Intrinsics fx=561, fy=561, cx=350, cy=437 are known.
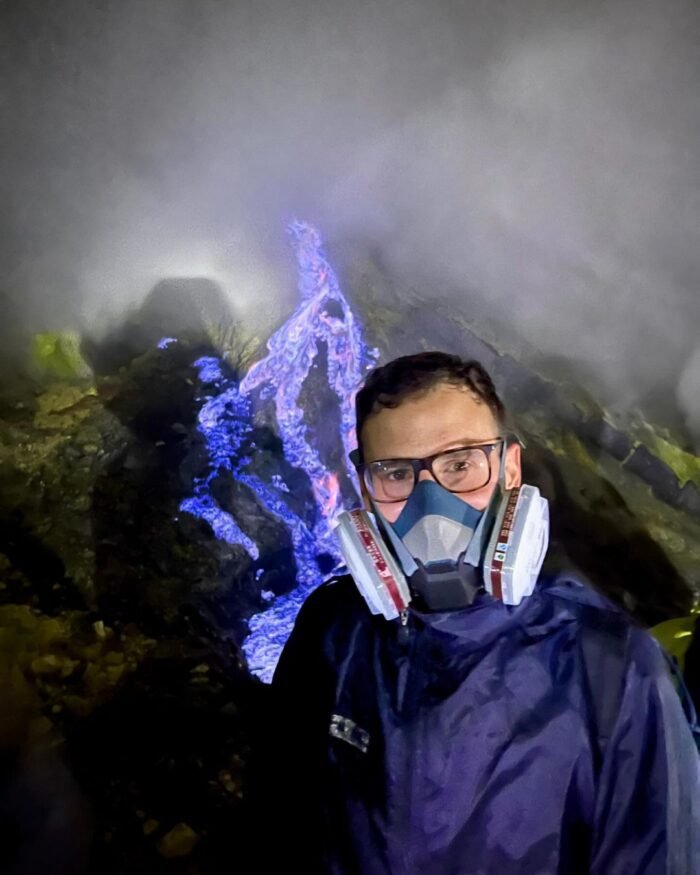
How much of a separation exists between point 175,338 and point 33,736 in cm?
319

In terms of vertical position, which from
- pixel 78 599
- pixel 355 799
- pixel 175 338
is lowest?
pixel 355 799

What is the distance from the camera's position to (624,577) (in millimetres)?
3949

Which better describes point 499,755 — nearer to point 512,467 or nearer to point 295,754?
point 295,754

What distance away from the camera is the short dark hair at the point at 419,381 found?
5.25 ft

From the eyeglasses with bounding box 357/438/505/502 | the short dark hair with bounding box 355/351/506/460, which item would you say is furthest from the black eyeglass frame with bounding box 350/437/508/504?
the short dark hair with bounding box 355/351/506/460

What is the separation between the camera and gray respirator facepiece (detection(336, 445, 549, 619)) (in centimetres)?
143

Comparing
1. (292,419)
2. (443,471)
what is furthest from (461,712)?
(292,419)

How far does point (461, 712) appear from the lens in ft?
4.14

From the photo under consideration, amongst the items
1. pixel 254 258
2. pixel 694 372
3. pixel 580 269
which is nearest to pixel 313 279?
pixel 254 258

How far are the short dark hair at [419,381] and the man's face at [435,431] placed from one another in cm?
2

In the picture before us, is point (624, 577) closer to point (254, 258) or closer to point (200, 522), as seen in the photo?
point (200, 522)

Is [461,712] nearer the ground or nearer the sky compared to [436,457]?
nearer the ground

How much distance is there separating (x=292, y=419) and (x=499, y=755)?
3463 mm

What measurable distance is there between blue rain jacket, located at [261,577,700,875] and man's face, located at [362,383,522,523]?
0.31 metres
